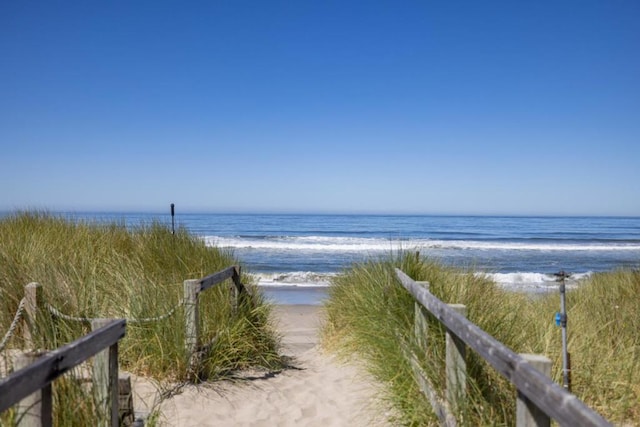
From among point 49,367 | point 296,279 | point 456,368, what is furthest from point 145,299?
point 296,279

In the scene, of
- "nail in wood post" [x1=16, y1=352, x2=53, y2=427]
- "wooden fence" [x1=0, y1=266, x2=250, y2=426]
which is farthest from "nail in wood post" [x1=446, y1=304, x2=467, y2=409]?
"nail in wood post" [x1=16, y1=352, x2=53, y2=427]

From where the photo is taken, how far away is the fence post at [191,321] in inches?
221

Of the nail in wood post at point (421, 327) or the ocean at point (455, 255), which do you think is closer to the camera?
the nail in wood post at point (421, 327)

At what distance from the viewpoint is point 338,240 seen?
129 ft

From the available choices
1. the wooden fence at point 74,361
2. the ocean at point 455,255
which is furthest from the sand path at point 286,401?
the ocean at point 455,255

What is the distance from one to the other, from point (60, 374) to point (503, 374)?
2.31 meters

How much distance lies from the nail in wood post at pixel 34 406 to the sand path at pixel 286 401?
1.95m

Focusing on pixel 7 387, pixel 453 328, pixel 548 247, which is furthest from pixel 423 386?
pixel 548 247

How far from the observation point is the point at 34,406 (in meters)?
2.39

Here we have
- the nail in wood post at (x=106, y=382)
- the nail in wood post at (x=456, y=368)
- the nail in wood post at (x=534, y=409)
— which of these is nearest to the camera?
the nail in wood post at (x=534, y=409)

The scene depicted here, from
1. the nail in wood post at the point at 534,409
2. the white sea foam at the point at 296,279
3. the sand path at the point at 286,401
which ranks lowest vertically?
the white sea foam at the point at 296,279

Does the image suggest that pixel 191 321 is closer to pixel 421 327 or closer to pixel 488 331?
pixel 421 327

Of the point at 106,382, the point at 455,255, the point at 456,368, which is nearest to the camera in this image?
the point at 106,382

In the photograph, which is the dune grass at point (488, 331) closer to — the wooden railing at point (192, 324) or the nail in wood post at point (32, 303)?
the wooden railing at point (192, 324)
